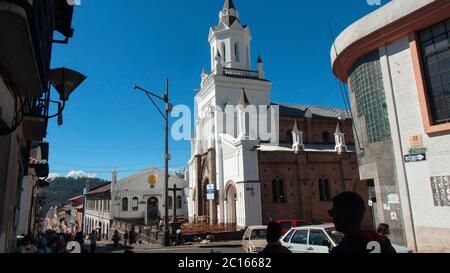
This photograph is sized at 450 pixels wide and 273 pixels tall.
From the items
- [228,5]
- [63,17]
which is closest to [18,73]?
[63,17]

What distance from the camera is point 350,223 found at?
8.61 ft

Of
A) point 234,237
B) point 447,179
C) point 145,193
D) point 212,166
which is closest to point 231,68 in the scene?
point 212,166

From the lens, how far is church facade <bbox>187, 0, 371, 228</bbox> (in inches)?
1148

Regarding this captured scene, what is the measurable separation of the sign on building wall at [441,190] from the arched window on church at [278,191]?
19.3m

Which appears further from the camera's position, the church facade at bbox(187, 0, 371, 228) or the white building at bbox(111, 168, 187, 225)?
the white building at bbox(111, 168, 187, 225)

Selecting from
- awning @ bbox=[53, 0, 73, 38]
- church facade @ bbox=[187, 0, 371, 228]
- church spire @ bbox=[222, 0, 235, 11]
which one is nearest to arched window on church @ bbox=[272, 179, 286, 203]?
church facade @ bbox=[187, 0, 371, 228]

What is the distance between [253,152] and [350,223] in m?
26.6

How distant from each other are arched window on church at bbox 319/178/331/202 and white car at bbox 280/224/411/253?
21.6 metres

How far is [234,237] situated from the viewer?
26.6m

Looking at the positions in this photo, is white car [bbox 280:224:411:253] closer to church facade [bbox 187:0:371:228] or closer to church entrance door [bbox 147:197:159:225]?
church facade [bbox 187:0:371:228]

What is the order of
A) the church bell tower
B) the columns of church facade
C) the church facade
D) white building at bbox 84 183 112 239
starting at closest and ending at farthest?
the church facade → the columns of church facade → the church bell tower → white building at bbox 84 183 112 239
